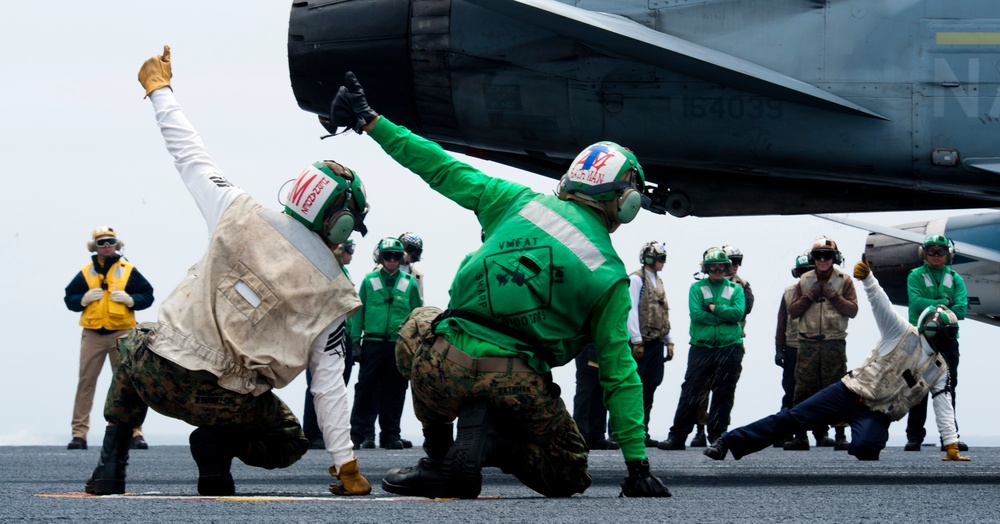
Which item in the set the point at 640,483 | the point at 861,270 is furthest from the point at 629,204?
the point at 861,270

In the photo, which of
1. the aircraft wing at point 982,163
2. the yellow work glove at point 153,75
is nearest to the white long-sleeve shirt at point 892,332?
the aircraft wing at point 982,163

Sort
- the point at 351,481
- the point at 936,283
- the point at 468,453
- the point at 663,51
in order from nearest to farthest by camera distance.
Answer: the point at 468,453, the point at 351,481, the point at 663,51, the point at 936,283

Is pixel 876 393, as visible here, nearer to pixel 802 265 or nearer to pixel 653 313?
pixel 653 313

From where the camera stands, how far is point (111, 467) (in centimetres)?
525

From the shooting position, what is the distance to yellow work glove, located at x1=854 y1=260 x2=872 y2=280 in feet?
24.5

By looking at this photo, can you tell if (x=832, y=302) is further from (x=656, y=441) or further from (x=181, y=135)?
(x=181, y=135)

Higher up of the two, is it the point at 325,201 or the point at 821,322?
the point at 821,322

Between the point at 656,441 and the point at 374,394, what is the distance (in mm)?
2971

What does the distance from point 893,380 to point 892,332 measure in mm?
308

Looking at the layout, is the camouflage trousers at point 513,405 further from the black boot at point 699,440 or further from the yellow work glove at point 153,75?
the black boot at point 699,440

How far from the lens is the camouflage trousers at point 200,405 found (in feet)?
16.5

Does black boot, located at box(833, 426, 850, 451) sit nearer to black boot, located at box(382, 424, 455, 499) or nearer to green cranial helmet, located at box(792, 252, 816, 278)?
green cranial helmet, located at box(792, 252, 816, 278)

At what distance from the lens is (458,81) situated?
773 cm

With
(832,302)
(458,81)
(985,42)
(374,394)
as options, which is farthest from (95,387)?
(985,42)
